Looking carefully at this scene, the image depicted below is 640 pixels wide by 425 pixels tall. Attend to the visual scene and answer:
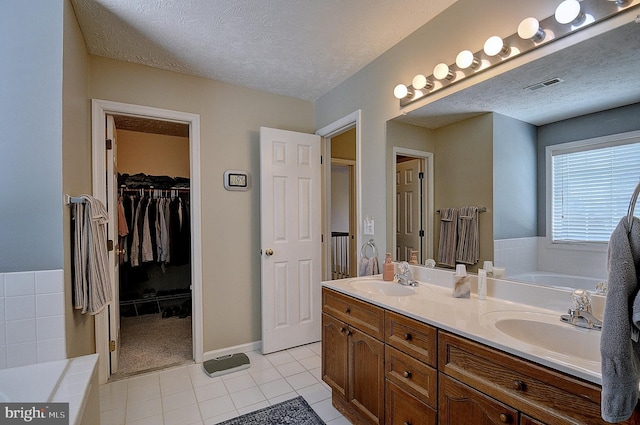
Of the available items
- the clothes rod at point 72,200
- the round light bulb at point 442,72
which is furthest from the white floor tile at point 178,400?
the round light bulb at point 442,72

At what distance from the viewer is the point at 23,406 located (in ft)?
3.82

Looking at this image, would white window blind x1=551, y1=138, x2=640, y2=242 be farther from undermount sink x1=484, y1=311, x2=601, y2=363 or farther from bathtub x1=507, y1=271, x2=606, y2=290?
undermount sink x1=484, y1=311, x2=601, y2=363

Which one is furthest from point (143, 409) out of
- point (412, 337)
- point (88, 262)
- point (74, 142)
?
point (412, 337)

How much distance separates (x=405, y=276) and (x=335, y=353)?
665 mm

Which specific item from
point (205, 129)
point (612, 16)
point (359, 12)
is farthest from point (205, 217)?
point (612, 16)

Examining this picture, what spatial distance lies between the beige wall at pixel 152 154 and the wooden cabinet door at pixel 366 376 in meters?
3.63

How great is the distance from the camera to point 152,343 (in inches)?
119

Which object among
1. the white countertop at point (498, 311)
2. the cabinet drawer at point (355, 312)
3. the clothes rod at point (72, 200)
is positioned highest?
the clothes rod at point (72, 200)

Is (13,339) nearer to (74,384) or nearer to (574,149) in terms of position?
(74,384)

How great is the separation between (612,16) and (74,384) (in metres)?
2.63

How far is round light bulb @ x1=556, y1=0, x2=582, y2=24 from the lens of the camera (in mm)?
1217

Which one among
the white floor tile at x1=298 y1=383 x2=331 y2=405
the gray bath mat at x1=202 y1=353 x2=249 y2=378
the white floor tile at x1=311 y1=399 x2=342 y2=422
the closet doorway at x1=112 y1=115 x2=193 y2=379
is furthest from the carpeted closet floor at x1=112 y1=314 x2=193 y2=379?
the white floor tile at x1=311 y1=399 x2=342 y2=422

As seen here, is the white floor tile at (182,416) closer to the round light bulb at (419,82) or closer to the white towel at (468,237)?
the white towel at (468,237)

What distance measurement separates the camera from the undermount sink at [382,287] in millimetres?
1921
